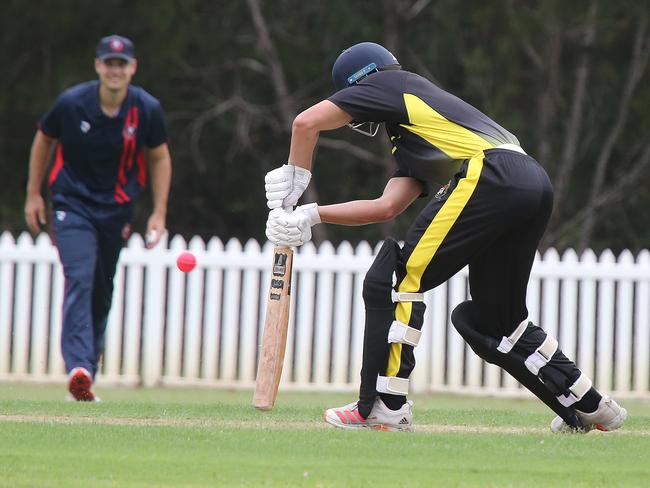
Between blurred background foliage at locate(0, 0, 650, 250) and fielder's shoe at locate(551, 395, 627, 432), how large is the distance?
8420 mm

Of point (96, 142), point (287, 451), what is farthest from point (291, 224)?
point (96, 142)

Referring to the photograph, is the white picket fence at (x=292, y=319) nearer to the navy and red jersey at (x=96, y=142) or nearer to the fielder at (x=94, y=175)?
the fielder at (x=94, y=175)

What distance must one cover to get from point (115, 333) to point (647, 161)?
689cm

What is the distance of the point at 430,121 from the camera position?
18.9ft

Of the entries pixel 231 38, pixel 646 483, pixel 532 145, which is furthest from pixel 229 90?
pixel 646 483

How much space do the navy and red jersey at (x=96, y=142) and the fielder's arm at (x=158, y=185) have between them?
0.22 metres

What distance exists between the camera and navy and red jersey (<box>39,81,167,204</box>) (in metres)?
8.20

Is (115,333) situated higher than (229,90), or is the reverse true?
(229,90)

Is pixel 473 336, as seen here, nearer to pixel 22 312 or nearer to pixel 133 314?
pixel 133 314

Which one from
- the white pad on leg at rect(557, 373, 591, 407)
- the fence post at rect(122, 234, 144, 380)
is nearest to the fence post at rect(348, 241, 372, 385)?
the fence post at rect(122, 234, 144, 380)

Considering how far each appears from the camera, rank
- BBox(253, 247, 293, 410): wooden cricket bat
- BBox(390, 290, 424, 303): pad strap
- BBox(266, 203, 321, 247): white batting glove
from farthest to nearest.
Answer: BBox(253, 247, 293, 410): wooden cricket bat → BBox(266, 203, 321, 247): white batting glove → BBox(390, 290, 424, 303): pad strap

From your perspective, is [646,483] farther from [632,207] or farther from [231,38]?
[231,38]

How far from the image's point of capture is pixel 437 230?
5.66 meters

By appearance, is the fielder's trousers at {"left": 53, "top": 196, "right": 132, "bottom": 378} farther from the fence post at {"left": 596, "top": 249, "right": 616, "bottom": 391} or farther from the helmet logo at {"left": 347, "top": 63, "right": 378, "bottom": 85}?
the fence post at {"left": 596, "top": 249, "right": 616, "bottom": 391}
